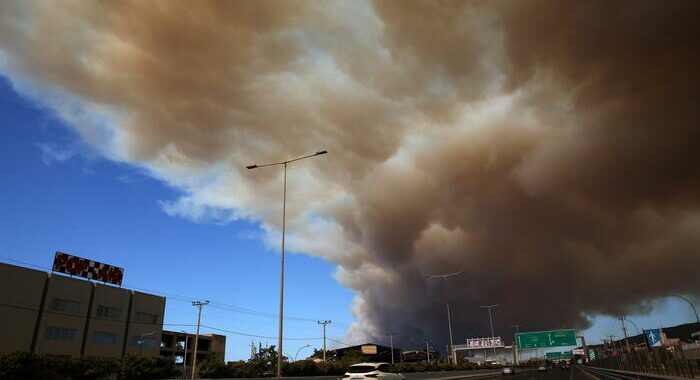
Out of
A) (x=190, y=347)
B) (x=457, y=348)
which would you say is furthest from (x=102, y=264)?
(x=457, y=348)

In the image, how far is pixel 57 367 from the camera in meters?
21.8

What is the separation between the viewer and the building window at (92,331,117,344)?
252 feet

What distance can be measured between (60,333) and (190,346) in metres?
57.9

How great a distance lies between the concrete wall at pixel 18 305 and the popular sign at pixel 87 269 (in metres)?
4.73

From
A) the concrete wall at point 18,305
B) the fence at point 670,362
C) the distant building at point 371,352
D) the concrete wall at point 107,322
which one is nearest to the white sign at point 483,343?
the distant building at point 371,352

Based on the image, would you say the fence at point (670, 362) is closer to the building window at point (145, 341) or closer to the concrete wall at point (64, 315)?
the concrete wall at point (64, 315)

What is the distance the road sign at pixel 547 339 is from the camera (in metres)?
87.6

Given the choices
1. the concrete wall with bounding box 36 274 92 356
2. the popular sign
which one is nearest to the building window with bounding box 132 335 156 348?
the popular sign

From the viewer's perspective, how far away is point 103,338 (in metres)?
78.6

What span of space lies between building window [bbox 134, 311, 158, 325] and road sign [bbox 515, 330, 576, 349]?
75507 mm

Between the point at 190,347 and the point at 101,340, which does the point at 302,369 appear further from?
the point at 190,347

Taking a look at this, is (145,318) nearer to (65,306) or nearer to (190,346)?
(65,306)

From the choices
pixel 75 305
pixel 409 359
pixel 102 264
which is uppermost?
pixel 102 264

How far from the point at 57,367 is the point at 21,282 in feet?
188
